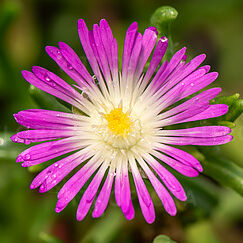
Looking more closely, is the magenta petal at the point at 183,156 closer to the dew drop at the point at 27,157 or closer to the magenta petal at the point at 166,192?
the magenta petal at the point at 166,192

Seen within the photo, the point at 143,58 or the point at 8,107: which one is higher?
the point at 8,107

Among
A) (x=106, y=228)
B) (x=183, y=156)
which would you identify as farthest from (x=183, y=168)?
(x=106, y=228)

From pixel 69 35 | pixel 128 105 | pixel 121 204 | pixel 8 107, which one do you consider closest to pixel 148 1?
pixel 69 35

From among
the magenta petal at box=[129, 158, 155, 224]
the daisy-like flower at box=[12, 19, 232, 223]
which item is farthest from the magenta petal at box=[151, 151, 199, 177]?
the magenta petal at box=[129, 158, 155, 224]

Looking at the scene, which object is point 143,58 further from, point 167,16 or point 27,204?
point 27,204

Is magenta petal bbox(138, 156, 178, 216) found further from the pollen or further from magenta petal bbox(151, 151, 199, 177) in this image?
the pollen

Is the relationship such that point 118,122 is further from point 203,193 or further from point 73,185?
point 203,193

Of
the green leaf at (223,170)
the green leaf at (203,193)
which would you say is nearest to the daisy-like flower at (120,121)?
the green leaf at (223,170)
